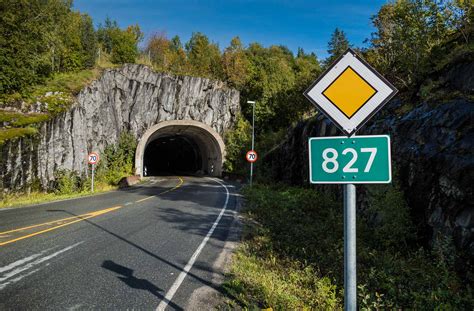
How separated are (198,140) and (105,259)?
3952 cm

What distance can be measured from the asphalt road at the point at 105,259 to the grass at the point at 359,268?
34.5 inches

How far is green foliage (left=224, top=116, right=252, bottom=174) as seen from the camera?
3762cm

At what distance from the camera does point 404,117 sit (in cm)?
919

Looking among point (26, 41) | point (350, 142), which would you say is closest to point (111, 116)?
point (26, 41)

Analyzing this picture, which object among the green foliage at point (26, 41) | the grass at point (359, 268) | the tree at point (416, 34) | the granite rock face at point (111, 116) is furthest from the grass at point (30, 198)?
the tree at point (416, 34)

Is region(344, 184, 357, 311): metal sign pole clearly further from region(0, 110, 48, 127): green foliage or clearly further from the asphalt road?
region(0, 110, 48, 127): green foliage

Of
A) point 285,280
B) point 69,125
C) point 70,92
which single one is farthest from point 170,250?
point 70,92

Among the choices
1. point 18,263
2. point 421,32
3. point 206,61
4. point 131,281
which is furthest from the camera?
point 206,61

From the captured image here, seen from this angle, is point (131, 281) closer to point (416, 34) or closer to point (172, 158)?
point (416, 34)

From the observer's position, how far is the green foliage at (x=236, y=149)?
123 ft

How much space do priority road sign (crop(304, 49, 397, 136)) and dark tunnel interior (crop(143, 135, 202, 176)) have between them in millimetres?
48630

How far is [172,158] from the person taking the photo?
212ft

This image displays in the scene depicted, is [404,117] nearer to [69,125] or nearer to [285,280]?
[285,280]

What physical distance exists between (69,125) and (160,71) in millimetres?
15389
